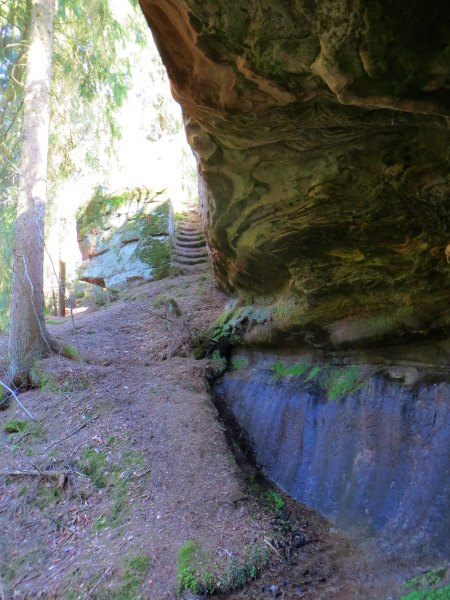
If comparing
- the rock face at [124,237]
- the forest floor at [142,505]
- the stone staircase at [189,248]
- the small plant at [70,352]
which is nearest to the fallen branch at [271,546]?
the forest floor at [142,505]

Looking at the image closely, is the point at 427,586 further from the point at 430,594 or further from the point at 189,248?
the point at 189,248

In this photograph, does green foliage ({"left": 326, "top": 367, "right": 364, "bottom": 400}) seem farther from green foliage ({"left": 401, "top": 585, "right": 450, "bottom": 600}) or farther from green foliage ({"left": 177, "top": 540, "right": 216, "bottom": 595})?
green foliage ({"left": 177, "top": 540, "right": 216, "bottom": 595})

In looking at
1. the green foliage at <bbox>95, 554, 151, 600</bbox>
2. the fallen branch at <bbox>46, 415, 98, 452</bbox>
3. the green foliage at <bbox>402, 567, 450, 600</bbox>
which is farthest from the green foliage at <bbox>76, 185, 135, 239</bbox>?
the green foliage at <bbox>402, 567, 450, 600</bbox>

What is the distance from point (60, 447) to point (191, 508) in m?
2.35

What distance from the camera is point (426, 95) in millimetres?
2760

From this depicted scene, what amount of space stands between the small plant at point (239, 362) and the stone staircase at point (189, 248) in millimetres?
5442

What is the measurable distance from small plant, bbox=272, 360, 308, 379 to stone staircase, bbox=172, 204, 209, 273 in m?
6.58

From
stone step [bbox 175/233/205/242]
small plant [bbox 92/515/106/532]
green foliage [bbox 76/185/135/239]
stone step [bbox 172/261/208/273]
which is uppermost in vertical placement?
green foliage [bbox 76/185/135/239]

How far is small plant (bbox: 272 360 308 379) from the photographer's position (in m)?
6.57

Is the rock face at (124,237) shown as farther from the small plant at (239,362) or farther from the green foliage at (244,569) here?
the green foliage at (244,569)

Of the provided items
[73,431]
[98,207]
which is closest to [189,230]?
[98,207]

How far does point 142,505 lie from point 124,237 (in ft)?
Result: 35.6

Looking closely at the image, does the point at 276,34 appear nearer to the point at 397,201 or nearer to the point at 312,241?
the point at 397,201

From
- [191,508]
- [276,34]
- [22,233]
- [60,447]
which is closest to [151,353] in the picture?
[60,447]
